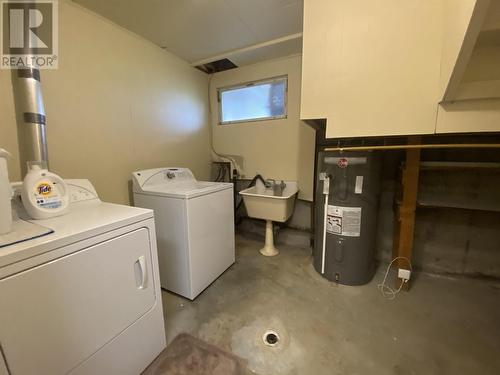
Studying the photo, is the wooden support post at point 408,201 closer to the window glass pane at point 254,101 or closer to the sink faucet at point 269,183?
the sink faucet at point 269,183

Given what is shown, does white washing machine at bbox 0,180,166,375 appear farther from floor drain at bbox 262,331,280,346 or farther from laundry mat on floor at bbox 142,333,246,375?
floor drain at bbox 262,331,280,346

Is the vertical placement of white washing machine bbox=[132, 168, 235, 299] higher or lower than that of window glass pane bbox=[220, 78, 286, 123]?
lower

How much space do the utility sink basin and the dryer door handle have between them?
1.35 metres

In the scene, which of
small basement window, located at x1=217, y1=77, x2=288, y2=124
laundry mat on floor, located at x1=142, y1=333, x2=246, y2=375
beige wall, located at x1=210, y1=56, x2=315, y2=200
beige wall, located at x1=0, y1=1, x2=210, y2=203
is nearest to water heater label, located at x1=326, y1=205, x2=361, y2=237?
beige wall, located at x1=210, y1=56, x2=315, y2=200

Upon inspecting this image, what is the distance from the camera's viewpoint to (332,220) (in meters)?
1.79

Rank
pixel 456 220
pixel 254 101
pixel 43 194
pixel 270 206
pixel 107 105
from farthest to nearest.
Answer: pixel 254 101 → pixel 270 206 → pixel 456 220 → pixel 107 105 → pixel 43 194

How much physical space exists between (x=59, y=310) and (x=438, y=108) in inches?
79.0

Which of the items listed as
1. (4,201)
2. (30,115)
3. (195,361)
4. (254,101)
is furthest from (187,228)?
(254,101)

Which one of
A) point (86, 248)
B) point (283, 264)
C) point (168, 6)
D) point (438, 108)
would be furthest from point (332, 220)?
point (168, 6)

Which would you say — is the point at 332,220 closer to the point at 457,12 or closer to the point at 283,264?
the point at 283,264

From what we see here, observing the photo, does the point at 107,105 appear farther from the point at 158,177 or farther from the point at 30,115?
the point at 158,177

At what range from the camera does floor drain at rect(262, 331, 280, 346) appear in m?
1.30

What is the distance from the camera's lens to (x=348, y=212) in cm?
172

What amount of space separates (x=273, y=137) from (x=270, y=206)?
932mm
